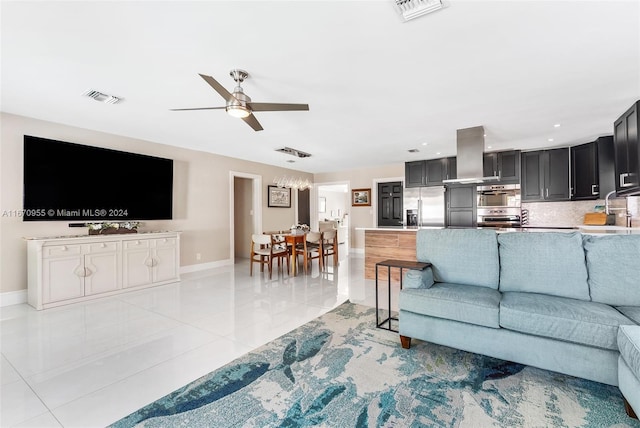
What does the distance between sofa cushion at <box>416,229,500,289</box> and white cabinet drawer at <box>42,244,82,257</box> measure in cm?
432

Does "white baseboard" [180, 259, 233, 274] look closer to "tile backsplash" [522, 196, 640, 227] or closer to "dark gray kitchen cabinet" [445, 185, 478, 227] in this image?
"dark gray kitchen cabinet" [445, 185, 478, 227]

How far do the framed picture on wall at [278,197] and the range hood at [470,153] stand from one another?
4.54 m

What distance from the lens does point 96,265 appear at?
384cm

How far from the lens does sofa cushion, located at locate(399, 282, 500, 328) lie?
197 centimetres

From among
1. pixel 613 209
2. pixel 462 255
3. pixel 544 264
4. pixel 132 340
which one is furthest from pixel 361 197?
pixel 132 340

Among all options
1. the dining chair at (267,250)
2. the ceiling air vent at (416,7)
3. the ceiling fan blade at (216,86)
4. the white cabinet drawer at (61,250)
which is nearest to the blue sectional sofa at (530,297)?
the ceiling air vent at (416,7)

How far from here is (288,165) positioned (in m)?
7.39

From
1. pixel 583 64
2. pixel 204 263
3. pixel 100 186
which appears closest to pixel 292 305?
pixel 204 263

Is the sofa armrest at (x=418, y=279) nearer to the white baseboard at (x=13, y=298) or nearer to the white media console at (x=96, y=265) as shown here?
the white media console at (x=96, y=265)

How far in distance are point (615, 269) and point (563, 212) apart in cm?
437

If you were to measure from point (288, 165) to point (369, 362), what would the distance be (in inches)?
234

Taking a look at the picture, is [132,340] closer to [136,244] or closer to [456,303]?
[136,244]

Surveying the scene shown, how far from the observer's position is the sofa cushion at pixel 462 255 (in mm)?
2412

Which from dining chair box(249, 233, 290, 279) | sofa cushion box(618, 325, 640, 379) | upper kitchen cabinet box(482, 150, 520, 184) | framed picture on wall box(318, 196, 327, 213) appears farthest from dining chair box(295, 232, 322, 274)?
framed picture on wall box(318, 196, 327, 213)
